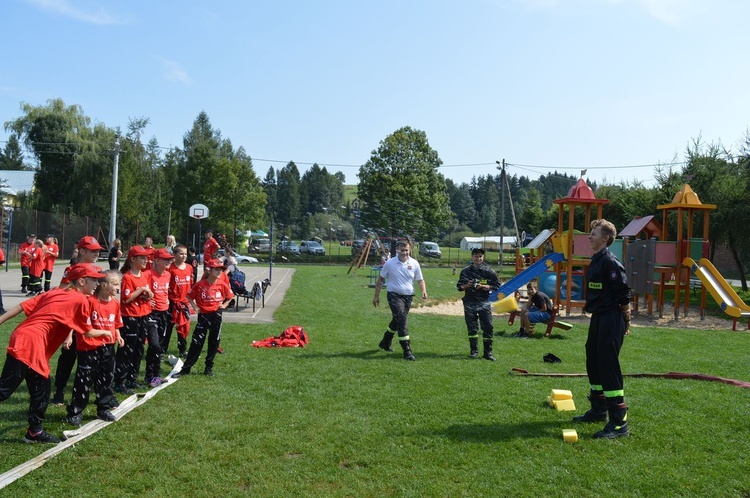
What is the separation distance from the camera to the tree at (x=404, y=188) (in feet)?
198

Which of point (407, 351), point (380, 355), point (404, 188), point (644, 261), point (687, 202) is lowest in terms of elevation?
point (380, 355)

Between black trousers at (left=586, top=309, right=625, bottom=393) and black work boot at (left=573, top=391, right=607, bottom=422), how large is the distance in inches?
8.6

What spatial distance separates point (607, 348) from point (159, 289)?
557 cm

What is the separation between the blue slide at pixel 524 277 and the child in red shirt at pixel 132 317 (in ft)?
36.1

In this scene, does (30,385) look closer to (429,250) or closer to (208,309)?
(208,309)

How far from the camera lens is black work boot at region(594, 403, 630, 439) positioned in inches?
231

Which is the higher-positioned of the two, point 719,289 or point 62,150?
point 62,150

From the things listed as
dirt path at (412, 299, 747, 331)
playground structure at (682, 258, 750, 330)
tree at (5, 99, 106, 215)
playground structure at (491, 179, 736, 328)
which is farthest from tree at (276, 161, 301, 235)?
playground structure at (682, 258, 750, 330)

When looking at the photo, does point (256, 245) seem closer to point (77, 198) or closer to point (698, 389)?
point (77, 198)

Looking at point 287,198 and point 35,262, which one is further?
point 287,198

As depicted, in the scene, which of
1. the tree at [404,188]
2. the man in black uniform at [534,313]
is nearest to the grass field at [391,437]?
the man in black uniform at [534,313]

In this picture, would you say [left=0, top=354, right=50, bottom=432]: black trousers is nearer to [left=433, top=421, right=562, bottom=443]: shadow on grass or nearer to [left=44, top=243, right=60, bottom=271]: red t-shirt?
[left=433, top=421, right=562, bottom=443]: shadow on grass

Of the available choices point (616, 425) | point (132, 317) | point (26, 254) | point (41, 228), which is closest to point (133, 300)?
point (132, 317)

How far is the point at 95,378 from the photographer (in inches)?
249
